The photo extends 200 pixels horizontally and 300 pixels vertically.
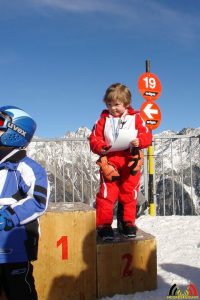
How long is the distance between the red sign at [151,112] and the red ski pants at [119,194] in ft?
12.1

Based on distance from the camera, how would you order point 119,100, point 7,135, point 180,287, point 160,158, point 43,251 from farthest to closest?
point 160,158 < point 119,100 < point 180,287 < point 43,251 < point 7,135

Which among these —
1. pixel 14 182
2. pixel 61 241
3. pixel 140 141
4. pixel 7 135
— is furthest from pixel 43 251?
pixel 140 141

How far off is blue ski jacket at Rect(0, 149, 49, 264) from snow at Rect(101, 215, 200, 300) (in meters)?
1.26

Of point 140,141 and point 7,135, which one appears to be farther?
point 140,141

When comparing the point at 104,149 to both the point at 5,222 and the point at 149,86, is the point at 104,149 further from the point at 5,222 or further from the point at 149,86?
the point at 149,86

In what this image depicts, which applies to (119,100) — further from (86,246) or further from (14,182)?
(14,182)

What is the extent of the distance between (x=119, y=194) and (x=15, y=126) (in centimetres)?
175

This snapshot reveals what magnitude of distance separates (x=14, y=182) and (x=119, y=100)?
1.66 meters

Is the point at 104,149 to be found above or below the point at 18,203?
above

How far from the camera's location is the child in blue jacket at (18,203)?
7.26ft

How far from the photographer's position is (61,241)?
9.90ft

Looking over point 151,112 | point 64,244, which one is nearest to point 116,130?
point 64,244

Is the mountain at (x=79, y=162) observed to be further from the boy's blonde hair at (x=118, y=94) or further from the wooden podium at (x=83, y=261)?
the wooden podium at (x=83, y=261)

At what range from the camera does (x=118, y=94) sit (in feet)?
11.9
